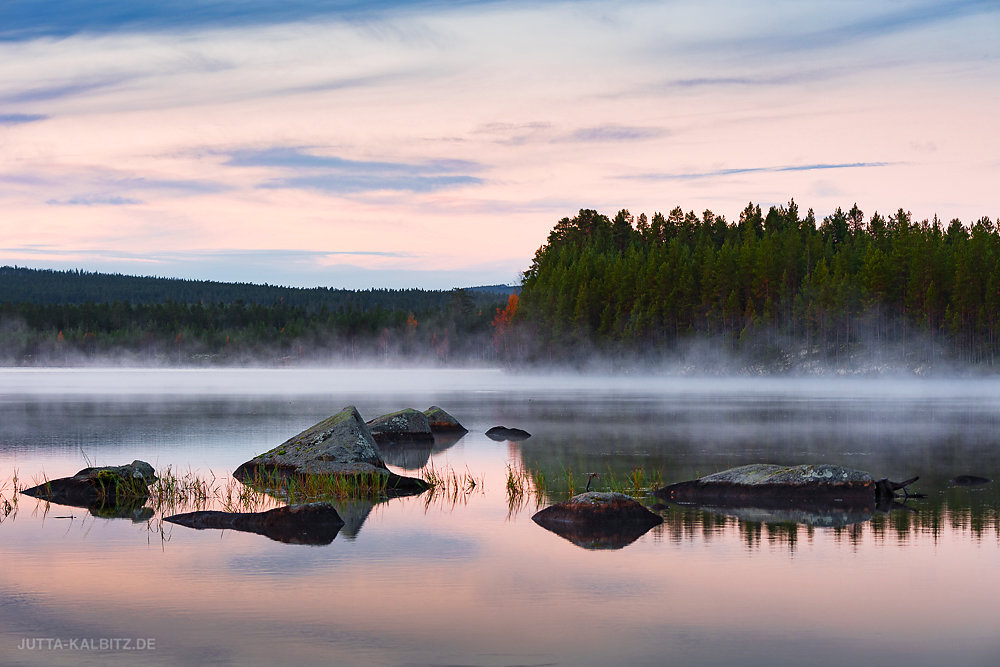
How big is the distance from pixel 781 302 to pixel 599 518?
134 metres

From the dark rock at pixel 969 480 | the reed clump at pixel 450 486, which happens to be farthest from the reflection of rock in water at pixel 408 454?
the dark rock at pixel 969 480

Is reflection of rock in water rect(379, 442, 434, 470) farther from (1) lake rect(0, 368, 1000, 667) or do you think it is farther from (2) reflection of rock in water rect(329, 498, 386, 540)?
(2) reflection of rock in water rect(329, 498, 386, 540)

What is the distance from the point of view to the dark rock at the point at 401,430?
120ft

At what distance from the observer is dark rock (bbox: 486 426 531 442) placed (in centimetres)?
3806

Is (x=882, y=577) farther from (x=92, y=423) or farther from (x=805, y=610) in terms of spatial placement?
(x=92, y=423)

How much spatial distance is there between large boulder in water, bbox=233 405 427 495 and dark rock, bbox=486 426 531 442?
1188 cm

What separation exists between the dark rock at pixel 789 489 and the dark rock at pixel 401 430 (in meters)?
16.3

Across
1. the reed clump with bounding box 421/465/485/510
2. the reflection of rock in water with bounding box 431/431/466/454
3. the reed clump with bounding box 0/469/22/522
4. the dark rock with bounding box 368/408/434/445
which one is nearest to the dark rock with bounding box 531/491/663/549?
the reed clump with bounding box 421/465/485/510

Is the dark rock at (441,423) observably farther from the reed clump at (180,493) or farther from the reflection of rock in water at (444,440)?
the reed clump at (180,493)

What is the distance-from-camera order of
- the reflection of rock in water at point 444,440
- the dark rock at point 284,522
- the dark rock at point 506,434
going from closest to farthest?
the dark rock at point 284,522
the reflection of rock in water at point 444,440
the dark rock at point 506,434

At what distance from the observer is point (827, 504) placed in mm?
20266

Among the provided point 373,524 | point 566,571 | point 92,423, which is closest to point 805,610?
point 566,571

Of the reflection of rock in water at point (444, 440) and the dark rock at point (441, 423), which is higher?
the dark rock at point (441, 423)

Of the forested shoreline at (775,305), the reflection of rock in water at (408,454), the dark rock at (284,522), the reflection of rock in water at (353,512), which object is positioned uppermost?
the forested shoreline at (775,305)
